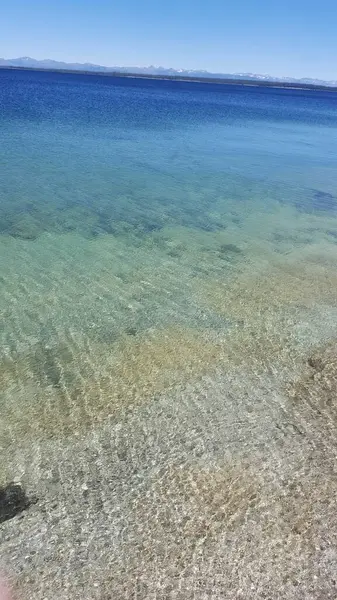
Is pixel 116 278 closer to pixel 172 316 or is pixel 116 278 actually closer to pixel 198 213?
pixel 172 316

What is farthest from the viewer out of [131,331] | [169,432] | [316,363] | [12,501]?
[131,331]

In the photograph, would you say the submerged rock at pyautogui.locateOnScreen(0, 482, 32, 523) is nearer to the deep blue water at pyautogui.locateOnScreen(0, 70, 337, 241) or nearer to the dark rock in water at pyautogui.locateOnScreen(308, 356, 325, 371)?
the dark rock in water at pyautogui.locateOnScreen(308, 356, 325, 371)

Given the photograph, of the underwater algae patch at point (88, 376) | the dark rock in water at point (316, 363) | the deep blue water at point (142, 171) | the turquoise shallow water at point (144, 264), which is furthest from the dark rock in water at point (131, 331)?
the deep blue water at point (142, 171)

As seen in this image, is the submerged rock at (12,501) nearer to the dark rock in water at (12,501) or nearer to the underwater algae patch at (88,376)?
the dark rock in water at (12,501)

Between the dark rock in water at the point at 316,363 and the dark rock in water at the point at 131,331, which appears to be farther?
the dark rock in water at the point at 131,331

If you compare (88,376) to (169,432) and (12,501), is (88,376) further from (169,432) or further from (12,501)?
(12,501)

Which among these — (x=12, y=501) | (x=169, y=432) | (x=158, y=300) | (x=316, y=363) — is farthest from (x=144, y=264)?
(x=12, y=501)

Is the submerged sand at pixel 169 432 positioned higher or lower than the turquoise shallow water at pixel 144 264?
lower
